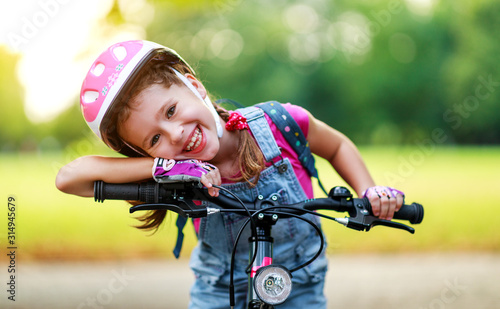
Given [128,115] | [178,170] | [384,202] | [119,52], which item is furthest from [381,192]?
[119,52]

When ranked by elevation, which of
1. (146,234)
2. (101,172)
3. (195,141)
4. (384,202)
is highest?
(146,234)

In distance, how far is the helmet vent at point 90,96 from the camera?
184 cm

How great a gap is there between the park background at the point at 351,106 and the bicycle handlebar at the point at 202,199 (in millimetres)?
4779

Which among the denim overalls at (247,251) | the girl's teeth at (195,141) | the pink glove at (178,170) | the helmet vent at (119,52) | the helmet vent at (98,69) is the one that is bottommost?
the denim overalls at (247,251)

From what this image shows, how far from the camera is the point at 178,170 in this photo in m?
1.73

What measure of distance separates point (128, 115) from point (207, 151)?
293 mm

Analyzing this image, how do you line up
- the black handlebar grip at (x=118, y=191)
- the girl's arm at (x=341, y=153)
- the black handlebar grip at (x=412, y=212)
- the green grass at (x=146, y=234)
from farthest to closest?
the green grass at (x=146, y=234) → the girl's arm at (x=341, y=153) → the black handlebar grip at (x=412, y=212) → the black handlebar grip at (x=118, y=191)

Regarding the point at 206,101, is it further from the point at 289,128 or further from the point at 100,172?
the point at 100,172

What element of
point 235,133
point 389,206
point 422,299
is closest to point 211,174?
point 235,133

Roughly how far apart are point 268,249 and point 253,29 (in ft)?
44.2

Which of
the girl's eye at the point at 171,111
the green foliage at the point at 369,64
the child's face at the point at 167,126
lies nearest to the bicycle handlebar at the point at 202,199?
the child's face at the point at 167,126

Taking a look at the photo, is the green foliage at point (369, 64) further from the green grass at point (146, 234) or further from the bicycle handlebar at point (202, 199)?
the bicycle handlebar at point (202, 199)

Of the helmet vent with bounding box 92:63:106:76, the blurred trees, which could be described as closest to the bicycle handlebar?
the helmet vent with bounding box 92:63:106:76

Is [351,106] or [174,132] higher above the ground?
[351,106]
